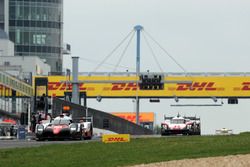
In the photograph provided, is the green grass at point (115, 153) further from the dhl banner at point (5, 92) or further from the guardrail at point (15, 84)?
the dhl banner at point (5, 92)

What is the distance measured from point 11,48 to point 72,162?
337 ft

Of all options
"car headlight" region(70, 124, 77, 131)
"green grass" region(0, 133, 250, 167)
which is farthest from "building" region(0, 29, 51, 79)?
"green grass" region(0, 133, 250, 167)

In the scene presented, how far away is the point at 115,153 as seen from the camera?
89.9 ft

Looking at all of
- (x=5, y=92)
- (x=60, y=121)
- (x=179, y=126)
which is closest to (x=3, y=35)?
(x=5, y=92)

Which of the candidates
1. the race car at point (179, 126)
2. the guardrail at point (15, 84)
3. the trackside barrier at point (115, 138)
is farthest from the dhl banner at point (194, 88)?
the trackside barrier at point (115, 138)

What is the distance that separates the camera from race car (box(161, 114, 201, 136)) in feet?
192

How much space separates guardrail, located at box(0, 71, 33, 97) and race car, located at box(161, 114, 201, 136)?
28.8m

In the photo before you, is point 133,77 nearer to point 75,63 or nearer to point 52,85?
point 52,85

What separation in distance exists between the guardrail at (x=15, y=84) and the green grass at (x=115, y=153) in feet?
175

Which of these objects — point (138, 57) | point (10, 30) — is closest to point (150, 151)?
point (138, 57)

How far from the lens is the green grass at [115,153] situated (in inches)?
956

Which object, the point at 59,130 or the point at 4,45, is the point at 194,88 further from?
the point at 59,130

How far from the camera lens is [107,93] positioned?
113 meters

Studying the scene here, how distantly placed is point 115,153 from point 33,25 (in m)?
110
